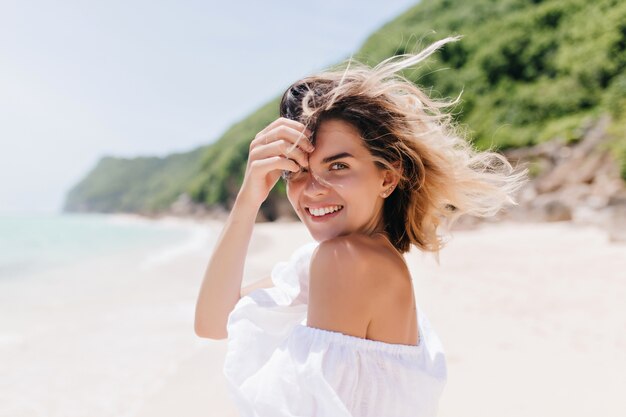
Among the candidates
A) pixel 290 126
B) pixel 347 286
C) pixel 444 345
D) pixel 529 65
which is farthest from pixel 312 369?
pixel 529 65

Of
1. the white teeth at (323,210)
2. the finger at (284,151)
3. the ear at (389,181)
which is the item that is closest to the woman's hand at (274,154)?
the finger at (284,151)

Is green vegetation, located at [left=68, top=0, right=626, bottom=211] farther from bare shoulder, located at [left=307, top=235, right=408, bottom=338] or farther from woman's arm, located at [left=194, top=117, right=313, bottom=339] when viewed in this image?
bare shoulder, located at [left=307, top=235, right=408, bottom=338]

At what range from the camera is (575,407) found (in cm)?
309

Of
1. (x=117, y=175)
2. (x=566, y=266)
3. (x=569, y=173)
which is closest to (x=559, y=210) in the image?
(x=569, y=173)

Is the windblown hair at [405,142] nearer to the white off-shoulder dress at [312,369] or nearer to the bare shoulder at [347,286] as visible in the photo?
the bare shoulder at [347,286]

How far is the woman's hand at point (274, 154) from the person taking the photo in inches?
61.0

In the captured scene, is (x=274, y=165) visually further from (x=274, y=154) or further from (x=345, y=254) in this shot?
(x=345, y=254)

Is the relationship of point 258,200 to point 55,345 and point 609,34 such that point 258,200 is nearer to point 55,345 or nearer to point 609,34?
point 55,345

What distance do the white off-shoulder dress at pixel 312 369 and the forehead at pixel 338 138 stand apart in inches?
18.9

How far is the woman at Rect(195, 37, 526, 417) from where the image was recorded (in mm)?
1321

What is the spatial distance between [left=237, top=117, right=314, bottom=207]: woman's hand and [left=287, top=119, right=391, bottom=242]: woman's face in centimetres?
4

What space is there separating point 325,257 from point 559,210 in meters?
17.8

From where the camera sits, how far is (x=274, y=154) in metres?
1.62

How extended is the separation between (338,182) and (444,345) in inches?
133
